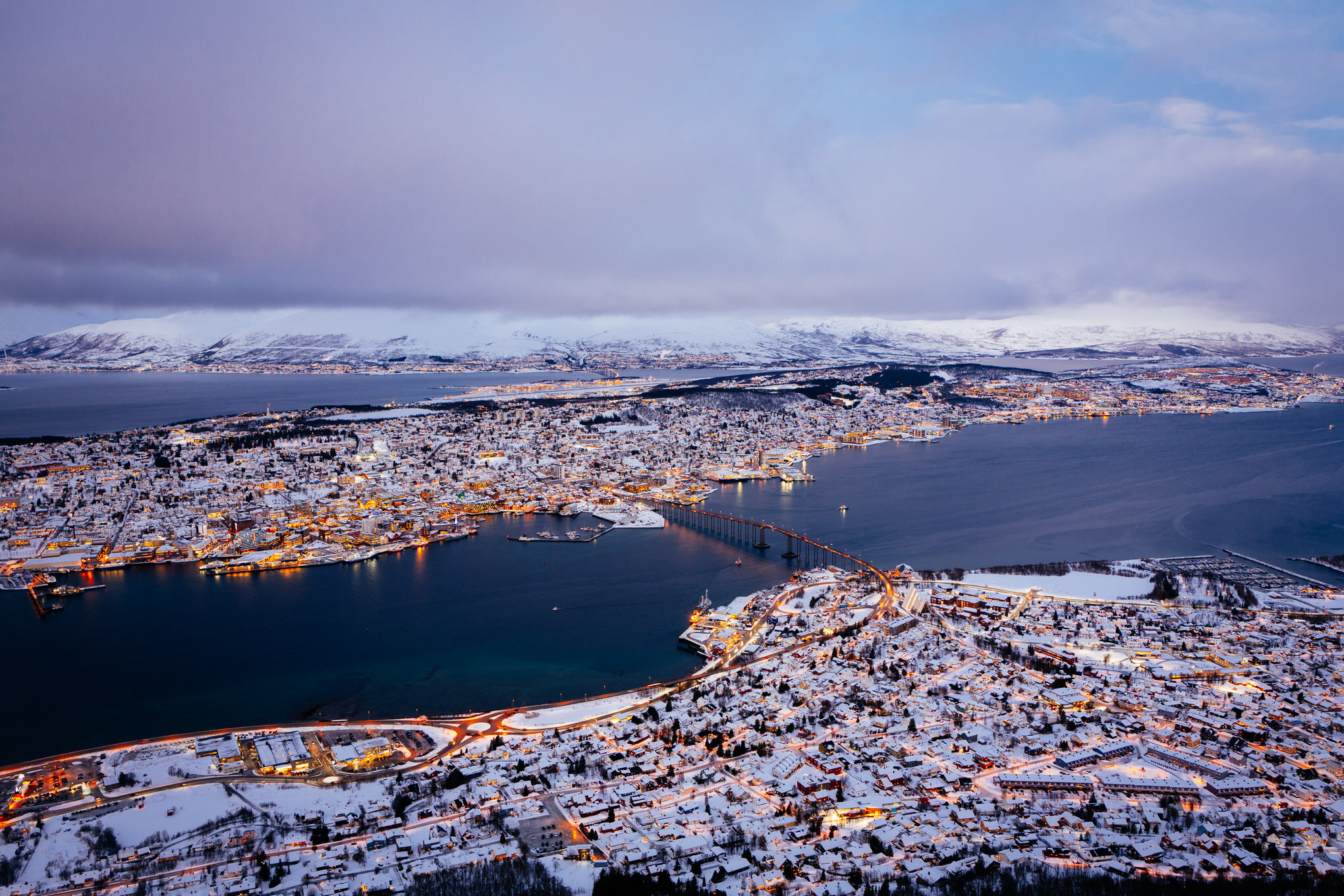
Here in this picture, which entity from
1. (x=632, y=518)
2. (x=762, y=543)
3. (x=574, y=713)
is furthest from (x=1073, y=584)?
(x=632, y=518)

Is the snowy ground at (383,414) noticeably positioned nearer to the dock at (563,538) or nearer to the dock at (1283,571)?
the dock at (563,538)

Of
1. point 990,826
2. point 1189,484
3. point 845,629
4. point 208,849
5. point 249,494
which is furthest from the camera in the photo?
point 1189,484

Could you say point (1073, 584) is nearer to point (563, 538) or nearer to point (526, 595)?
point (526, 595)

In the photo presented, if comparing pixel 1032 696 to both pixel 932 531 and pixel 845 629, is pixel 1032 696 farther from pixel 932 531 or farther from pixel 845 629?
pixel 932 531

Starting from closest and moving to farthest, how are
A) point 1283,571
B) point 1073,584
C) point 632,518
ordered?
point 1073,584
point 1283,571
point 632,518

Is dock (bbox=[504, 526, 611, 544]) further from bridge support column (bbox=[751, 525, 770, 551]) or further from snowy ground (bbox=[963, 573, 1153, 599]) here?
snowy ground (bbox=[963, 573, 1153, 599])

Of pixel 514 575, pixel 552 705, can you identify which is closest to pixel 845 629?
pixel 552 705

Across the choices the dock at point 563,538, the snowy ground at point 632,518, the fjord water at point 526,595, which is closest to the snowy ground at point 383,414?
the fjord water at point 526,595
